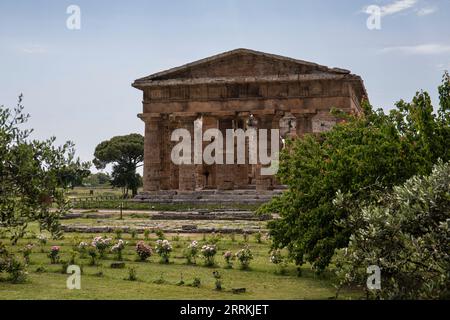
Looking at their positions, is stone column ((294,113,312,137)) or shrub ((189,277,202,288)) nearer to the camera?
shrub ((189,277,202,288))

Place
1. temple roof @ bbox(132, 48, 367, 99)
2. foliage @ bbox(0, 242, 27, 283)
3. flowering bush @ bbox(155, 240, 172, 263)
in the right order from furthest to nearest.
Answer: temple roof @ bbox(132, 48, 367, 99) < flowering bush @ bbox(155, 240, 172, 263) < foliage @ bbox(0, 242, 27, 283)

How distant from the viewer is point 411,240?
9359 mm

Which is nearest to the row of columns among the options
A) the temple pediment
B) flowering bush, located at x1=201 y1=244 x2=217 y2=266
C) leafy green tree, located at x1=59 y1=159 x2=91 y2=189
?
the temple pediment

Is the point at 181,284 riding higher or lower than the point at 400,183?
lower

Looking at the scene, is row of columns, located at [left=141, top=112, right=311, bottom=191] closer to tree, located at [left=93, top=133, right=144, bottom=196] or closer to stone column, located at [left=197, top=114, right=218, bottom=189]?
stone column, located at [left=197, top=114, right=218, bottom=189]

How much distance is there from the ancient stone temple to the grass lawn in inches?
1137

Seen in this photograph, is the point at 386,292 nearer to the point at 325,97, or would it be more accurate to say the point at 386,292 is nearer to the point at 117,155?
the point at 325,97

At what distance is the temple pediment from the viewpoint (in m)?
47.2

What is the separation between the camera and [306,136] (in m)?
16.9

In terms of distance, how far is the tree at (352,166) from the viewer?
516 inches

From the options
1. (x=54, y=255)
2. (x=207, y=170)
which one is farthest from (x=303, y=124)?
(x=54, y=255)

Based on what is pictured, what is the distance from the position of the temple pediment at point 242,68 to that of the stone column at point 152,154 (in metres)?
3.52

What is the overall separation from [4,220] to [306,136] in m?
8.27
